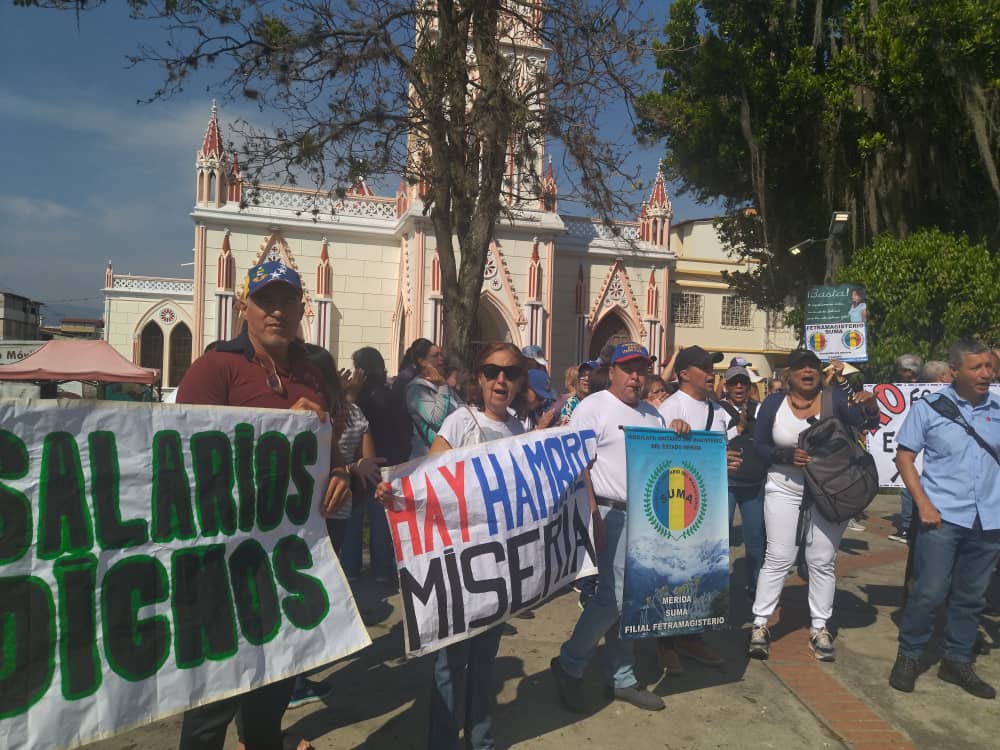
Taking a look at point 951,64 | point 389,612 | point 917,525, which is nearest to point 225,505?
point 389,612

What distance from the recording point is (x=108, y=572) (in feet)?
8.11

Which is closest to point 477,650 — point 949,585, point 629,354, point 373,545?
point 629,354

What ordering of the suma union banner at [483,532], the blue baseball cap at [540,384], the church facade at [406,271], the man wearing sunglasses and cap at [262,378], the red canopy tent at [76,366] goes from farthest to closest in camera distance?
the church facade at [406,271] → the red canopy tent at [76,366] → the blue baseball cap at [540,384] → the suma union banner at [483,532] → the man wearing sunglasses and cap at [262,378]

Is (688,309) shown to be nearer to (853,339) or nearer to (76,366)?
(853,339)

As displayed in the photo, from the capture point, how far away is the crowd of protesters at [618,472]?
2912mm

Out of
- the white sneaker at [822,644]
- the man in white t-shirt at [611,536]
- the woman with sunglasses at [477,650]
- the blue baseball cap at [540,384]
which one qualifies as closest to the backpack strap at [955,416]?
the white sneaker at [822,644]

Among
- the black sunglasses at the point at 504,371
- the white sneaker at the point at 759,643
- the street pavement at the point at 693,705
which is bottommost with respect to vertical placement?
the street pavement at the point at 693,705

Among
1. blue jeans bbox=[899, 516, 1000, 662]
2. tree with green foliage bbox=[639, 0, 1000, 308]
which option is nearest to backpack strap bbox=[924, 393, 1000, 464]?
blue jeans bbox=[899, 516, 1000, 662]

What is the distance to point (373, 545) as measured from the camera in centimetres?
634

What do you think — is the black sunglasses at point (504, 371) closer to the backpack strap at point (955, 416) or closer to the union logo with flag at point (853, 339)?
the backpack strap at point (955, 416)

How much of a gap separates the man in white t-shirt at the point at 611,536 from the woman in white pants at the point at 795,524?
1214 millimetres

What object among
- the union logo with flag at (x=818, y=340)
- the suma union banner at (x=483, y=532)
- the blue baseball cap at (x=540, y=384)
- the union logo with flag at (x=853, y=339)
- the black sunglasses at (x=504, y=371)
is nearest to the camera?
the suma union banner at (x=483, y=532)

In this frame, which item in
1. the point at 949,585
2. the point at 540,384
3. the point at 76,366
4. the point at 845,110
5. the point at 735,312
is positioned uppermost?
Result: the point at 845,110

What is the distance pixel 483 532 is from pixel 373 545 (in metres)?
3.27
